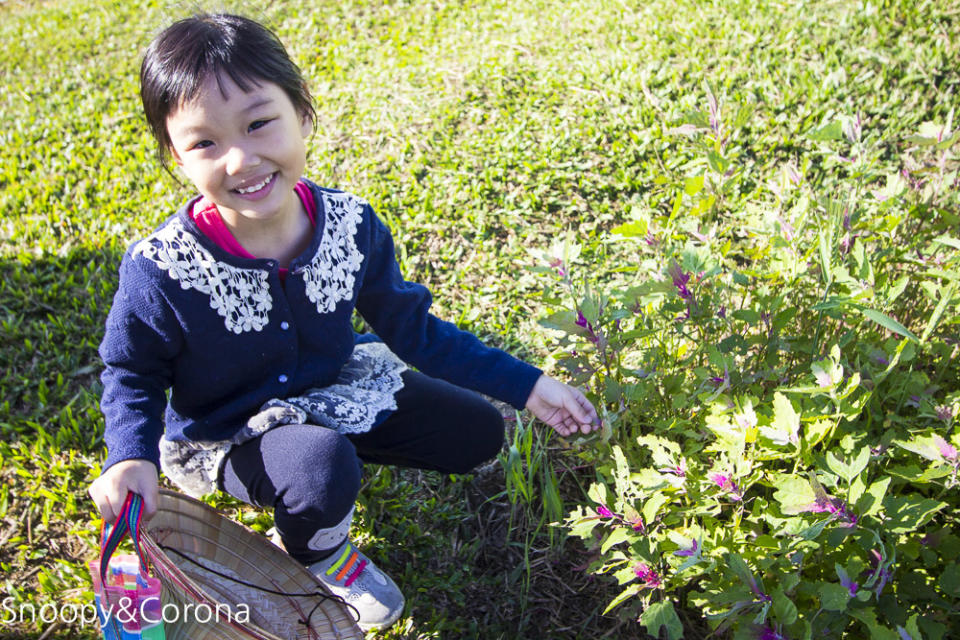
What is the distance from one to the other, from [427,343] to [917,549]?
4.11ft

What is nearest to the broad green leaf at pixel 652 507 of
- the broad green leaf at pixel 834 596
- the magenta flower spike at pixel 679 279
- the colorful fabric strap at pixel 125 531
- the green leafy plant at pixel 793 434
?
the green leafy plant at pixel 793 434

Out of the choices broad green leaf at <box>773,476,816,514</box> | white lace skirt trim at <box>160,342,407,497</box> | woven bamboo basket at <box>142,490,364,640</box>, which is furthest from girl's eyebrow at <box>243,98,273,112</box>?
broad green leaf at <box>773,476,816,514</box>

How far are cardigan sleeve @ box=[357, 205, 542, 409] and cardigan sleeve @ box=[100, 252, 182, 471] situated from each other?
1.83 feet

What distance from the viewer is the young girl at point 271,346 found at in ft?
5.72

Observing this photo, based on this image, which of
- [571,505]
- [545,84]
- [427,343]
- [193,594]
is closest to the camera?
[193,594]

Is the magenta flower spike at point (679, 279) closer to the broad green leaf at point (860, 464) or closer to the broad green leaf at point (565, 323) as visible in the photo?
the broad green leaf at point (565, 323)

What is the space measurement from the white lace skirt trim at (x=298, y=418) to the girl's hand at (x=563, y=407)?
1.30 feet

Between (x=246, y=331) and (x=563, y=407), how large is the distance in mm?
819

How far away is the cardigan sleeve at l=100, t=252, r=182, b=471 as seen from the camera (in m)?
1.76

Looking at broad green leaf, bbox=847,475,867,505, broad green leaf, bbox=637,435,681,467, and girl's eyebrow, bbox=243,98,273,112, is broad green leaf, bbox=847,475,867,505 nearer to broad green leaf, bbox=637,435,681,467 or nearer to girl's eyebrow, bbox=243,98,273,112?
broad green leaf, bbox=637,435,681,467

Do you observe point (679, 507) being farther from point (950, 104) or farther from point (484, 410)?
point (950, 104)

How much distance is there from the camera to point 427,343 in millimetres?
2158

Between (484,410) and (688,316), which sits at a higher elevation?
(688,316)

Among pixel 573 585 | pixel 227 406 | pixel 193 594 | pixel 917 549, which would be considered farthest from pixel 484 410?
pixel 917 549
